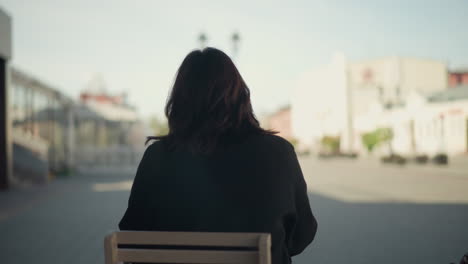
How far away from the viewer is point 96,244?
556cm

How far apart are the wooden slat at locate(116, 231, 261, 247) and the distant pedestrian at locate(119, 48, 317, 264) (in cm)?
29

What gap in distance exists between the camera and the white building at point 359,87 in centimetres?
5500

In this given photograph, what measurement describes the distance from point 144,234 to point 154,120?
80.5 meters

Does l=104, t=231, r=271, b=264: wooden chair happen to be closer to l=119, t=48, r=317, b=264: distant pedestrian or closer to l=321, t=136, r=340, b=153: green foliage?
l=119, t=48, r=317, b=264: distant pedestrian

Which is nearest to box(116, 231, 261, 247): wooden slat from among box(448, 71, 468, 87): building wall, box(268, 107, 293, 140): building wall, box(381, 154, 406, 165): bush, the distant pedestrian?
the distant pedestrian

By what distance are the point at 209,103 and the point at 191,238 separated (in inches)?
25.2

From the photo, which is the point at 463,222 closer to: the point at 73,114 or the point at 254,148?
the point at 254,148

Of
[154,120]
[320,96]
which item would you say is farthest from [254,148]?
[154,120]

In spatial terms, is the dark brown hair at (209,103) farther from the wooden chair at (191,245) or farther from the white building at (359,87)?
the white building at (359,87)

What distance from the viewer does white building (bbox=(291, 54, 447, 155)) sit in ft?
180

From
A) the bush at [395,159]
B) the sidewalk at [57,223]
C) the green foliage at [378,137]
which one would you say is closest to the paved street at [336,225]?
the sidewalk at [57,223]

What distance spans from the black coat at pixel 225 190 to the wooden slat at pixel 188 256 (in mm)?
271

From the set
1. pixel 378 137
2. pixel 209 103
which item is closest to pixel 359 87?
pixel 378 137

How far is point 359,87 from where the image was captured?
56.0 m
